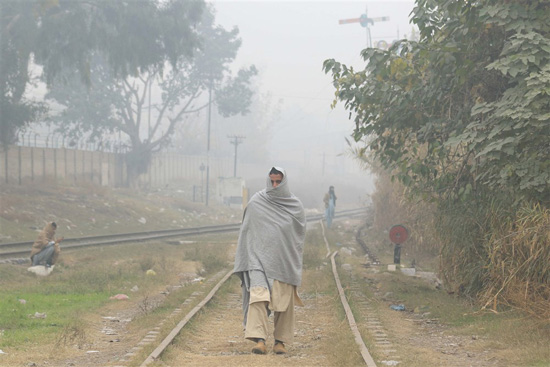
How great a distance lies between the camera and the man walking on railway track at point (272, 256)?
8.12 metres

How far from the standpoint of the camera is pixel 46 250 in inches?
674

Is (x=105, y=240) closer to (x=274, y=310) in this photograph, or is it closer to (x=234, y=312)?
(x=234, y=312)

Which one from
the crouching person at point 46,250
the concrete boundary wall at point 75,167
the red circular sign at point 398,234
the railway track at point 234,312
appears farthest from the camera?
the concrete boundary wall at point 75,167

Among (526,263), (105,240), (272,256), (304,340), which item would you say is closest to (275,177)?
(272,256)

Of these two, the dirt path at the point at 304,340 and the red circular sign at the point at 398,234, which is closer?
the dirt path at the point at 304,340

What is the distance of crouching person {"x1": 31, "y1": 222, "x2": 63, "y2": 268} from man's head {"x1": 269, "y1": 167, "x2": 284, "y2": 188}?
9966 millimetres

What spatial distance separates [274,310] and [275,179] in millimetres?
1411

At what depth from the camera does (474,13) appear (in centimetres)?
1121

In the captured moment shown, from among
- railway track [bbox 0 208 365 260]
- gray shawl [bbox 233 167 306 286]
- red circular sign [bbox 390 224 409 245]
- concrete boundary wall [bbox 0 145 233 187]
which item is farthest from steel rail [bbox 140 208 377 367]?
concrete boundary wall [bbox 0 145 233 187]

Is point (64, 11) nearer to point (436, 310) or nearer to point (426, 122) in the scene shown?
point (426, 122)

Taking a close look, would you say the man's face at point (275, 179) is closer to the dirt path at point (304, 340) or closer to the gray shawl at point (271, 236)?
the gray shawl at point (271, 236)

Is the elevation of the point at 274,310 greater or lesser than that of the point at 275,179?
lesser

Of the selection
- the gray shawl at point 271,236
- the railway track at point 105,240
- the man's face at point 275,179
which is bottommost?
the railway track at point 105,240

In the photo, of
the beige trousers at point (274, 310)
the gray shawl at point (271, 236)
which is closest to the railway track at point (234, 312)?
the beige trousers at point (274, 310)
